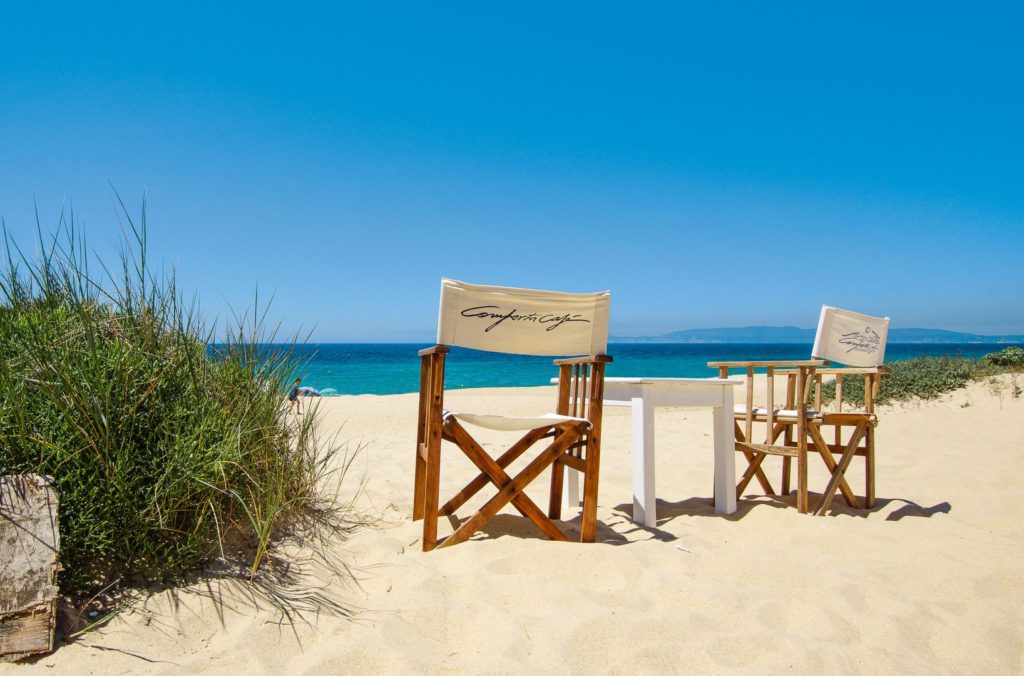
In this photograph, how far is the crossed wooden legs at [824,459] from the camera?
386 centimetres

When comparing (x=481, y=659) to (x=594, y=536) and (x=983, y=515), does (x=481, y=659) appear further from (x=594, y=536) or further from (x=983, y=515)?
(x=983, y=515)

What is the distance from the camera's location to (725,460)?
386 cm

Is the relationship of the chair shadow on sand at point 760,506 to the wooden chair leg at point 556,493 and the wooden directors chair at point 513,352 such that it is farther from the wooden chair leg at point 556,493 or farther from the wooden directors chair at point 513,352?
the wooden directors chair at point 513,352

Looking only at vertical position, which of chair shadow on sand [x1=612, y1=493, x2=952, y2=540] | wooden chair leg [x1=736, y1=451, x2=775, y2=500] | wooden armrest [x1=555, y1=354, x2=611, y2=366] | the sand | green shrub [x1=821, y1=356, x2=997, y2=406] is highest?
wooden armrest [x1=555, y1=354, x2=611, y2=366]

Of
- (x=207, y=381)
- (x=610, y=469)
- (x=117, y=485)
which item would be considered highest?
(x=207, y=381)

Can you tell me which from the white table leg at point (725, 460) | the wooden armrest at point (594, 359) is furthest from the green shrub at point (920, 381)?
the wooden armrest at point (594, 359)

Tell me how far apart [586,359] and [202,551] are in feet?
6.44

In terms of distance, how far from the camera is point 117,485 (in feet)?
7.16

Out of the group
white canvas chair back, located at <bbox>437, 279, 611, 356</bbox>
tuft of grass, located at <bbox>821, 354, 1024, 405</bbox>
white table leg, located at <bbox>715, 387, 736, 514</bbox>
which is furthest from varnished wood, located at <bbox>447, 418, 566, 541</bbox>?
tuft of grass, located at <bbox>821, 354, 1024, 405</bbox>

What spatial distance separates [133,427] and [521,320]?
67.1 inches

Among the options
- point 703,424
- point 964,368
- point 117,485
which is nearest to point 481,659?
point 117,485

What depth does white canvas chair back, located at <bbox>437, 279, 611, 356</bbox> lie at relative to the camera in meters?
3.01

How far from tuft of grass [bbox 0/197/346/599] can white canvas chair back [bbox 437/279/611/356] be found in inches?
36.7

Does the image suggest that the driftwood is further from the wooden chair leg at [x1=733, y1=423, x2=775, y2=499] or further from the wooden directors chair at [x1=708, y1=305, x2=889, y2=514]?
the wooden chair leg at [x1=733, y1=423, x2=775, y2=499]
